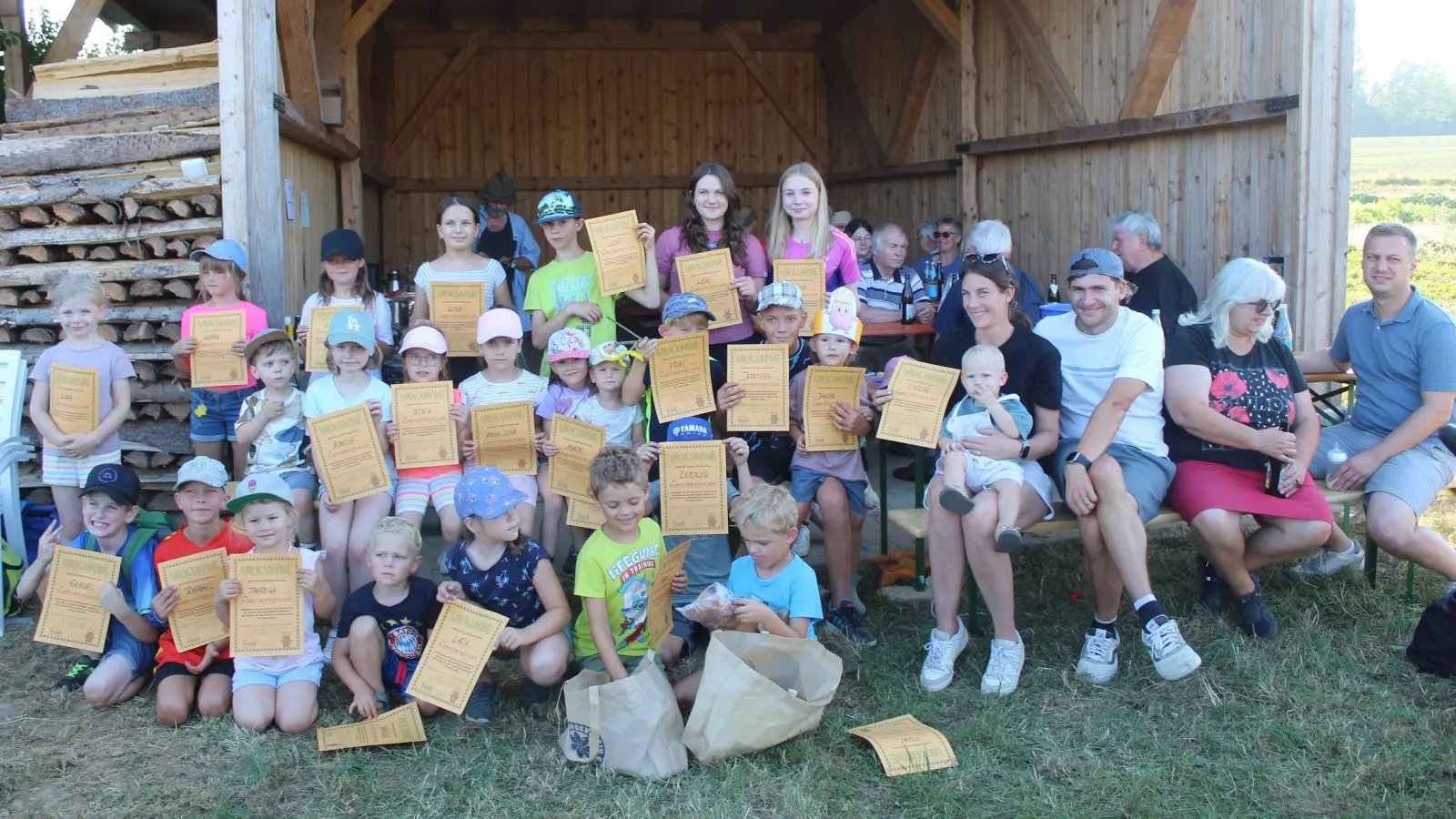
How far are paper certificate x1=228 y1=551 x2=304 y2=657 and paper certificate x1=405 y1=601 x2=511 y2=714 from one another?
0.46 metres

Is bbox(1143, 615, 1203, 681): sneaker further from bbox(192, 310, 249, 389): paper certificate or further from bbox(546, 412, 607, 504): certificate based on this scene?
bbox(192, 310, 249, 389): paper certificate

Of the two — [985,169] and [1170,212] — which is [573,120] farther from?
[1170,212]

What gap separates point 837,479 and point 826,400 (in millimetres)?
322

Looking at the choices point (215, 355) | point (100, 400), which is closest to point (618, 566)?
point (215, 355)

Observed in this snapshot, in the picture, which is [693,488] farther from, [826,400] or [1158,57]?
[1158,57]

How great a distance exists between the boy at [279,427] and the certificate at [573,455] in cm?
97

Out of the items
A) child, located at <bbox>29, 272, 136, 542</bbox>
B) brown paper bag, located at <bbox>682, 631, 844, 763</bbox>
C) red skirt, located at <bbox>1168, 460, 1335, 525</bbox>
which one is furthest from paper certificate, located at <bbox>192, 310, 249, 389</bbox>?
red skirt, located at <bbox>1168, 460, 1335, 525</bbox>

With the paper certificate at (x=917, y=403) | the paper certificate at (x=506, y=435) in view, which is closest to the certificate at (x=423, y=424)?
the paper certificate at (x=506, y=435)

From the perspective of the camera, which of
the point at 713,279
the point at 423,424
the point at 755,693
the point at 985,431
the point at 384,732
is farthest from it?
the point at 713,279

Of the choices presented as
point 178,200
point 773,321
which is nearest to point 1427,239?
point 773,321

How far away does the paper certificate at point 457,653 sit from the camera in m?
3.45

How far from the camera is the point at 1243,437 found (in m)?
4.18

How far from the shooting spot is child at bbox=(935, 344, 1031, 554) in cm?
389

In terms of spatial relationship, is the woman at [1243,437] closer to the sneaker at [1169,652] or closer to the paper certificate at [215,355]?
the sneaker at [1169,652]
